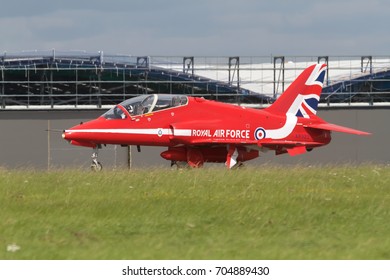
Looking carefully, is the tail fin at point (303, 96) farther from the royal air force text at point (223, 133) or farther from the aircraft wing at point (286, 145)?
the royal air force text at point (223, 133)

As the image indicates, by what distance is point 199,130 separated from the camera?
97.1ft

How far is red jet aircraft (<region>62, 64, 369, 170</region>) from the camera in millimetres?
28797

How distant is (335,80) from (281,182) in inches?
1448

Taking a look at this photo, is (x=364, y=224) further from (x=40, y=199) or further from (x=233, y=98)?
(x=233, y=98)

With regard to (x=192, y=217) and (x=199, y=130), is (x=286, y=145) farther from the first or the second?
(x=192, y=217)

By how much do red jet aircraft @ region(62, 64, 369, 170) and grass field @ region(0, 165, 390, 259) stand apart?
31.2 feet

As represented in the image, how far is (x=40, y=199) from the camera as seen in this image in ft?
50.7

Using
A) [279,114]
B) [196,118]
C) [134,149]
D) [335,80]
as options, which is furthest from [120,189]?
[335,80]

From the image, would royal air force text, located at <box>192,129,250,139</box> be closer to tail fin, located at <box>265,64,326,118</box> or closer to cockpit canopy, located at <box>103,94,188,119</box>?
cockpit canopy, located at <box>103,94,188,119</box>

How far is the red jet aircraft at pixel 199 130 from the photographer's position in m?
28.8

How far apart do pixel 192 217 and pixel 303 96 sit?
20.4 m

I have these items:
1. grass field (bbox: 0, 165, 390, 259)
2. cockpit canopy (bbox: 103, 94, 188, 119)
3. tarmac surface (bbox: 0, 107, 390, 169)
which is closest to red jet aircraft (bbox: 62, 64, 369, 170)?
cockpit canopy (bbox: 103, 94, 188, 119)

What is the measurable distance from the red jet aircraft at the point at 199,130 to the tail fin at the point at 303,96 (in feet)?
0.26

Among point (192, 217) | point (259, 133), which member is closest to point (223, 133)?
point (259, 133)
